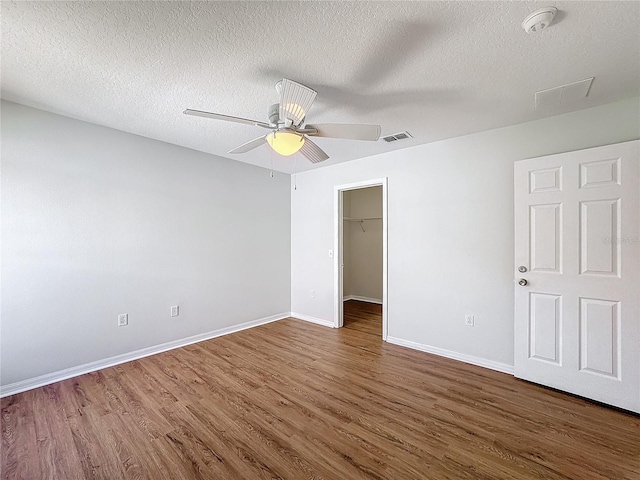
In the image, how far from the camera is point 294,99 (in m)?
1.69

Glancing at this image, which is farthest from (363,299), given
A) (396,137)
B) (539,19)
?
(539,19)

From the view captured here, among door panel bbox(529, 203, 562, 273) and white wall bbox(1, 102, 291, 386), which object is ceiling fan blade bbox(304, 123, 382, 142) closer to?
door panel bbox(529, 203, 562, 273)

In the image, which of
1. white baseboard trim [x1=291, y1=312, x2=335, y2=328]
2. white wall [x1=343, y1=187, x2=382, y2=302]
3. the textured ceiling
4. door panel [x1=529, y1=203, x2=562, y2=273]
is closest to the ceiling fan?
the textured ceiling

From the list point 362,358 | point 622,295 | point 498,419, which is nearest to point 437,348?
point 362,358

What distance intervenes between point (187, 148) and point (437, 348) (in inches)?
155

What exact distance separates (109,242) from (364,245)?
4.53 meters

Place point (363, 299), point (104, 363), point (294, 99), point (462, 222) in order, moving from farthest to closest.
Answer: point (363, 299) → point (462, 222) → point (104, 363) → point (294, 99)

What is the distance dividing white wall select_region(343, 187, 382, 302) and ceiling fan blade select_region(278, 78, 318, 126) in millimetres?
4081

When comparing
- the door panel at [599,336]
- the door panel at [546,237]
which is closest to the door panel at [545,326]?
the door panel at [599,336]

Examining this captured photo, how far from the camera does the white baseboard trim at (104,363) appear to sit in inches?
93.6

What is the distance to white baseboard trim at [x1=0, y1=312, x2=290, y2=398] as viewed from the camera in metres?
2.38

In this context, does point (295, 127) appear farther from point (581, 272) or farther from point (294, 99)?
point (581, 272)

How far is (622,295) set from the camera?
2.12 meters

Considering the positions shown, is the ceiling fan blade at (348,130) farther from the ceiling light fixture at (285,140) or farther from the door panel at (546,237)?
the door panel at (546,237)
